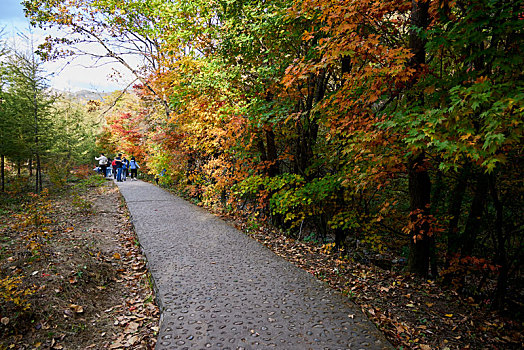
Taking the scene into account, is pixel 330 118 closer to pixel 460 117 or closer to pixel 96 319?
pixel 460 117

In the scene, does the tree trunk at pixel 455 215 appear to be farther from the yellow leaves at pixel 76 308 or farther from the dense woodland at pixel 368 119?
the yellow leaves at pixel 76 308

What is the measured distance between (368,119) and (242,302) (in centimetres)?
347

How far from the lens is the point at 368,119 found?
450 centimetres

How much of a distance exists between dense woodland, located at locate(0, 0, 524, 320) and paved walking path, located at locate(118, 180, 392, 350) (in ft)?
5.87

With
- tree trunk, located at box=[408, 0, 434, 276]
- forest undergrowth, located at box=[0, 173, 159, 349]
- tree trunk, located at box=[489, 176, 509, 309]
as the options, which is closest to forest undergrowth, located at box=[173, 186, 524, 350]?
tree trunk, located at box=[489, 176, 509, 309]

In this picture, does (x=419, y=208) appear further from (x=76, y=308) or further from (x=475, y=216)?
(x=76, y=308)

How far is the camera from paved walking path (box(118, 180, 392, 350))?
298 centimetres

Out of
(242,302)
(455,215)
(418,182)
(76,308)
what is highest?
(418,182)

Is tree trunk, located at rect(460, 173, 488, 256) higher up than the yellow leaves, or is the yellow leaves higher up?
tree trunk, located at rect(460, 173, 488, 256)

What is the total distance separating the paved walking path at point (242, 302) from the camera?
2.98 m

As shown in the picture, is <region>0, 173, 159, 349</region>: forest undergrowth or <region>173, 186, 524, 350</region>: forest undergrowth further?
<region>173, 186, 524, 350</region>: forest undergrowth

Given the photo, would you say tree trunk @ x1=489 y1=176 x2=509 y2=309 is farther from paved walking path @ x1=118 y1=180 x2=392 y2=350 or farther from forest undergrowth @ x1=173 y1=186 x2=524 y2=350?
paved walking path @ x1=118 y1=180 x2=392 y2=350

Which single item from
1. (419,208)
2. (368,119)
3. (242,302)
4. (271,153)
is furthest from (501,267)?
(271,153)

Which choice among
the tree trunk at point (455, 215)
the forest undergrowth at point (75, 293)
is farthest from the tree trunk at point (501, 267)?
the forest undergrowth at point (75, 293)
